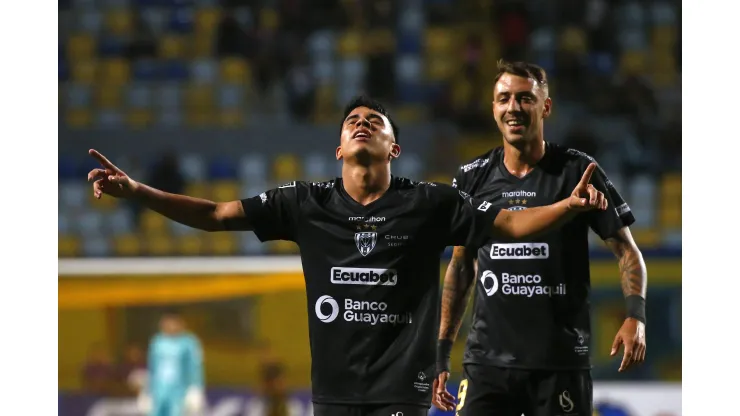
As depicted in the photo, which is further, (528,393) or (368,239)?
(528,393)

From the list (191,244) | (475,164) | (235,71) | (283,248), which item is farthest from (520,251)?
(235,71)

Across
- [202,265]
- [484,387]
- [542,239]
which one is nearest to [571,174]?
[542,239]

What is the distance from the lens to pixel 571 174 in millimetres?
4098

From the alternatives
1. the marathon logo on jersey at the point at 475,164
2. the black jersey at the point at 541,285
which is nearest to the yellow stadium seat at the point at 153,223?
the marathon logo on jersey at the point at 475,164

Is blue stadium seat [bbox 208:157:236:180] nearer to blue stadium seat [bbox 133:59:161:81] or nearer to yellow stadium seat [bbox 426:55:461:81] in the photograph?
blue stadium seat [bbox 133:59:161:81]

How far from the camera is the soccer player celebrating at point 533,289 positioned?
3.95 m

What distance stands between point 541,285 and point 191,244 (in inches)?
198

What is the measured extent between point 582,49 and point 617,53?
334 millimetres

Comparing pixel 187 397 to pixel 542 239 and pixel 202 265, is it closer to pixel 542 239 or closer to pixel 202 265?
pixel 202 265

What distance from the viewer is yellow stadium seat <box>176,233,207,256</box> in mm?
8345

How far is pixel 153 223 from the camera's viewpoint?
8.80 m

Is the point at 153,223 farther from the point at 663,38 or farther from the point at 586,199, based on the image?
the point at 586,199

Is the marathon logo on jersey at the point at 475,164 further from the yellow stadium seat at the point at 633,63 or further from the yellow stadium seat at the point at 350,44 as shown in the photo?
the yellow stadium seat at the point at 350,44

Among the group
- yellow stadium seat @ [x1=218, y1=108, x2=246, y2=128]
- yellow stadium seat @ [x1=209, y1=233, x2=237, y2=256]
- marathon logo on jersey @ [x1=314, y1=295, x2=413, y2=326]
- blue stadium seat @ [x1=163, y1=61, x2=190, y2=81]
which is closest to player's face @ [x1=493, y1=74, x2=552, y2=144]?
marathon logo on jersey @ [x1=314, y1=295, x2=413, y2=326]
